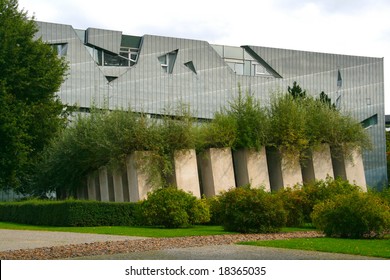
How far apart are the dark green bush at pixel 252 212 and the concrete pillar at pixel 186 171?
1167 cm

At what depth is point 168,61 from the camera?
68.6 meters

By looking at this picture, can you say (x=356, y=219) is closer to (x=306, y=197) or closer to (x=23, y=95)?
(x=306, y=197)

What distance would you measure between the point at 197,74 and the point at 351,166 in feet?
91.9

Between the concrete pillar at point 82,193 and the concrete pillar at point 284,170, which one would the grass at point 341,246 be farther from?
the concrete pillar at point 82,193

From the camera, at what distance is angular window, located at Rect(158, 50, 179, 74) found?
68.1 m

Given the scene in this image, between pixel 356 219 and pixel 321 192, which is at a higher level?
pixel 321 192

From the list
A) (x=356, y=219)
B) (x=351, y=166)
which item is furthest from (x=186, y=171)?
(x=356, y=219)

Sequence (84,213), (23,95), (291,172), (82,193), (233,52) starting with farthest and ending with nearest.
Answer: (233,52)
(82,193)
(23,95)
(291,172)
(84,213)

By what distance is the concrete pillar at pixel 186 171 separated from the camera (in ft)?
130

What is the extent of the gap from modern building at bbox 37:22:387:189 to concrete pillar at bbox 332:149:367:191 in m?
15.4

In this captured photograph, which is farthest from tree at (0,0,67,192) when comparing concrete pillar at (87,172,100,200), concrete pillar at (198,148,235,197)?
concrete pillar at (198,148,235,197)

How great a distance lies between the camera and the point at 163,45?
67250 millimetres

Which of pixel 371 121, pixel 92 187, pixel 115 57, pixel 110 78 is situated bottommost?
pixel 92 187

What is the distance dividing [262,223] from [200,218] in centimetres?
523
